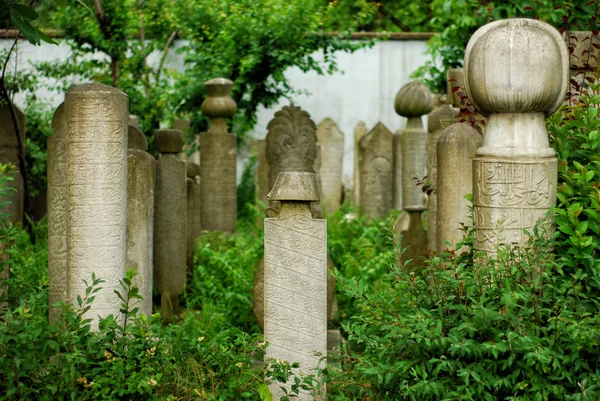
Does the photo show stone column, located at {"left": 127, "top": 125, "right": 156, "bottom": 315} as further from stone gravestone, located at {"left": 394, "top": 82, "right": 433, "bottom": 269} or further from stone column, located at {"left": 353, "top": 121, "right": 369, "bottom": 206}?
stone column, located at {"left": 353, "top": 121, "right": 369, "bottom": 206}

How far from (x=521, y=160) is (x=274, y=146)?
281 inches

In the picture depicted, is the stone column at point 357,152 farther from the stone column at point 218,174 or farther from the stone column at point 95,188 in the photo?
the stone column at point 95,188

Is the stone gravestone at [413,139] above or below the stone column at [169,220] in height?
above

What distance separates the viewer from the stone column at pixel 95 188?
21.7 feet

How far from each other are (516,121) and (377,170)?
33.6ft

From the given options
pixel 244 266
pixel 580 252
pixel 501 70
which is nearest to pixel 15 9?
pixel 501 70

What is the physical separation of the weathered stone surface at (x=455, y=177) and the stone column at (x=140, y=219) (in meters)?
1.96

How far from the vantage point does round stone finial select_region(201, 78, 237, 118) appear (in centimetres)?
1466

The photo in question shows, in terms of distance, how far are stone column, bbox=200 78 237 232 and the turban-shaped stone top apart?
29.7 ft

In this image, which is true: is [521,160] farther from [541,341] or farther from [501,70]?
[541,341]

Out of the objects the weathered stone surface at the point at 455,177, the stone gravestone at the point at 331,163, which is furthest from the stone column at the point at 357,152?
the weathered stone surface at the point at 455,177

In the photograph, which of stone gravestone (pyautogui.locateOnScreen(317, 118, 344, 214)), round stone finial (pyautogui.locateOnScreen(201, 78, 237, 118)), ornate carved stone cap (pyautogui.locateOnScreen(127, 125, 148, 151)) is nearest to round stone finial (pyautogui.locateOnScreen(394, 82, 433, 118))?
round stone finial (pyautogui.locateOnScreen(201, 78, 237, 118))

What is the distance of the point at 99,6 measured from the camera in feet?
48.2

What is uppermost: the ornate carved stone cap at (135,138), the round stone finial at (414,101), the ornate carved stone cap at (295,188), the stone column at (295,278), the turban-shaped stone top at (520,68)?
the round stone finial at (414,101)
